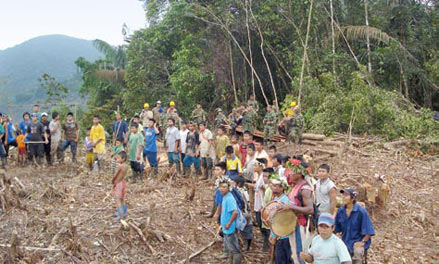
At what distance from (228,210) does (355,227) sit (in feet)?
5.05

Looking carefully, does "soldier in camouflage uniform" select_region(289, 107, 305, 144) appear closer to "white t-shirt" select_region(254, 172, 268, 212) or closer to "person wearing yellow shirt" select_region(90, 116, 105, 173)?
"person wearing yellow shirt" select_region(90, 116, 105, 173)

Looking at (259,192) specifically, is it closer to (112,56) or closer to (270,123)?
(270,123)

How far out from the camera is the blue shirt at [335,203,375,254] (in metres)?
4.43

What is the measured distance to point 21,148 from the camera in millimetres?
10406

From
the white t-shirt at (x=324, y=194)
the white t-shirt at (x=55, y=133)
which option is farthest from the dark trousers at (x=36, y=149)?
the white t-shirt at (x=324, y=194)

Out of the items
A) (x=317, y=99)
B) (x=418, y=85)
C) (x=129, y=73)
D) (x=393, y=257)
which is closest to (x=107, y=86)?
(x=129, y=73)

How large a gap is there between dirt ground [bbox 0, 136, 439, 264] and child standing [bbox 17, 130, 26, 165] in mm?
436

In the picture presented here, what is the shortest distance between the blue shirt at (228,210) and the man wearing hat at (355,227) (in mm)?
1302

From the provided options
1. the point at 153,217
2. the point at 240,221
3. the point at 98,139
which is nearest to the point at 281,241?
the point at 240,221

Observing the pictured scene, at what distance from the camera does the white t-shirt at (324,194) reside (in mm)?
5090

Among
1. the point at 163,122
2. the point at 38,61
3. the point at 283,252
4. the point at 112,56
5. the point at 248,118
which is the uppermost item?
the point at 38,61

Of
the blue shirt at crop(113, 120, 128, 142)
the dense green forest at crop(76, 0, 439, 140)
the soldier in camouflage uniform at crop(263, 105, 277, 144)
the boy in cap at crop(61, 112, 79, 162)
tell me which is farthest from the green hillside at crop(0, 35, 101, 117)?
the soldier in camouflage uniform at crop(263, 105, 277, 144)

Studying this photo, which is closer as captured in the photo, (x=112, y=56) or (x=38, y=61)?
(x=112, y=56)

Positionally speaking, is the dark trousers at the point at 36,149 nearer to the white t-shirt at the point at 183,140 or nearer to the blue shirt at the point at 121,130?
the blue shirt at the point at 121,130
